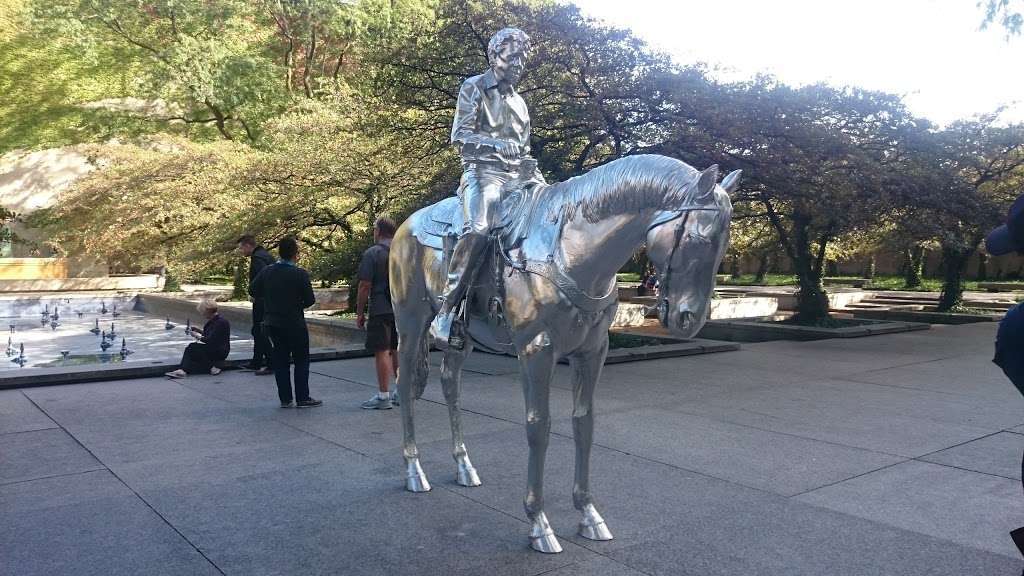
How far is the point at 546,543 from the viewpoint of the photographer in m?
3.68

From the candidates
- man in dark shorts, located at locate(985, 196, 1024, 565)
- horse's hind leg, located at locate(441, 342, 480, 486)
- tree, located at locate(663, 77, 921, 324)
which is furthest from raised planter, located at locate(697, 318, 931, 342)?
man in dark shorts, located at locate(985, 196, 1024, 565)

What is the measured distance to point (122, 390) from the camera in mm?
8398

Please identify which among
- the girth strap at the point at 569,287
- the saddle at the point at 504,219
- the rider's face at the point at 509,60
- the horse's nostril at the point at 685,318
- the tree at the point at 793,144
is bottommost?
the horse's nostril at the point at 685,318

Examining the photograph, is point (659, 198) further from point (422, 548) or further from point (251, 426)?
point (251, 426)

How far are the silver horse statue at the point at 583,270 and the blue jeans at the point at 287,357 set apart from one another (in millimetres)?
3507

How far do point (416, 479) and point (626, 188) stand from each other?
249cm

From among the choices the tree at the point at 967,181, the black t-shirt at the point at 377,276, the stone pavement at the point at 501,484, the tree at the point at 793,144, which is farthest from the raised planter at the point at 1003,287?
the black t-shirt at the point at 377,276

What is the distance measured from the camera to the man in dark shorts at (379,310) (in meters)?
7.45

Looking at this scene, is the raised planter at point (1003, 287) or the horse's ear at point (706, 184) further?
the raised planter at point (1003, 287)

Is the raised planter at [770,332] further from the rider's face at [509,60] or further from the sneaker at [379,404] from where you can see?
the rider's face at [509,60]

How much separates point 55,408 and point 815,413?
787 cm

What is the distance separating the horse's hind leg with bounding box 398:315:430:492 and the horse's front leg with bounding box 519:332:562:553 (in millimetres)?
1275

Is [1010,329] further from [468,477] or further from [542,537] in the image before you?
[468,477]

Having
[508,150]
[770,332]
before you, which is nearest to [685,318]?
[508,150]
